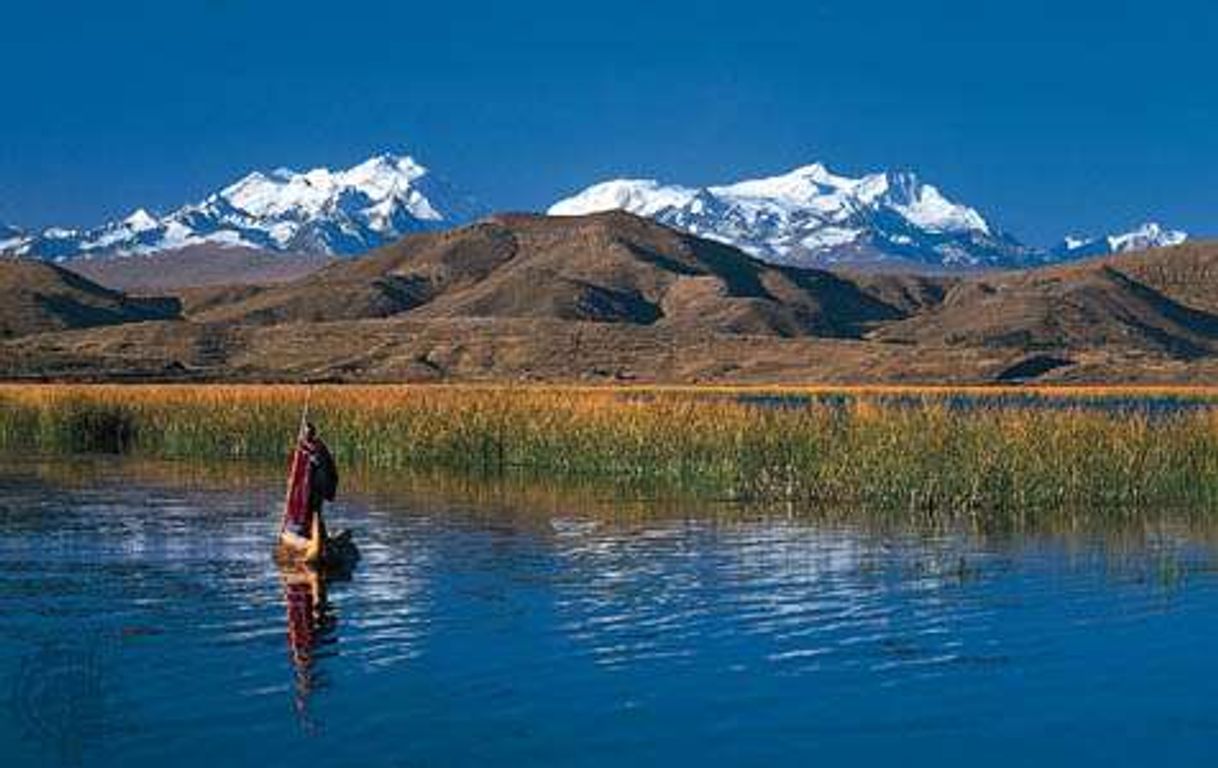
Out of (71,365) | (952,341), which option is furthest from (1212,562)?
(952,341)

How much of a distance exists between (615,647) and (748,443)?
18.9 m

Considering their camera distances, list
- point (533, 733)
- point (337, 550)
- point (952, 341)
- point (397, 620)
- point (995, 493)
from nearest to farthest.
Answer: point (533, 733)
point (397, 620)
point (337, 550)
point (995, 493)
point (952, 341)

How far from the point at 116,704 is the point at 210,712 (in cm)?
89

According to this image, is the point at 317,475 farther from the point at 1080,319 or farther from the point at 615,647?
the point at 1080,319

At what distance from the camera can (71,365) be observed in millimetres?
104938

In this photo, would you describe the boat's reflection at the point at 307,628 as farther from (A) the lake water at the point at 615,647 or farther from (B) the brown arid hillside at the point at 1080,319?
(B) the brown arid hillside at the point at 1080,319

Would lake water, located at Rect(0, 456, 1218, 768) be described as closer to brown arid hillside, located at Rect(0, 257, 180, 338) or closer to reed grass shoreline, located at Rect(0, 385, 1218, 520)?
reed grass shoreline, located at Rect(0, 385, 1218, 520)

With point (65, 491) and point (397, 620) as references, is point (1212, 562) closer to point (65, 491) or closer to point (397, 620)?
point (397, 620)

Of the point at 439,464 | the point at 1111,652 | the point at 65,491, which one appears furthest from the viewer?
the point at 439,464

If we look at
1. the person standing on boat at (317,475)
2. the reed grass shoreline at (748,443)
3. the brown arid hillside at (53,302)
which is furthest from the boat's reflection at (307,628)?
the brown arid hillside at (53,302)

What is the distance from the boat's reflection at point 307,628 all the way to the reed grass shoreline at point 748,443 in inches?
472

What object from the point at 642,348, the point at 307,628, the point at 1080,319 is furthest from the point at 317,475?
the point at 1080,319

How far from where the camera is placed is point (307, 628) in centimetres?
1983

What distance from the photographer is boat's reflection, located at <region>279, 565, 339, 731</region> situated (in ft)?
54.1
